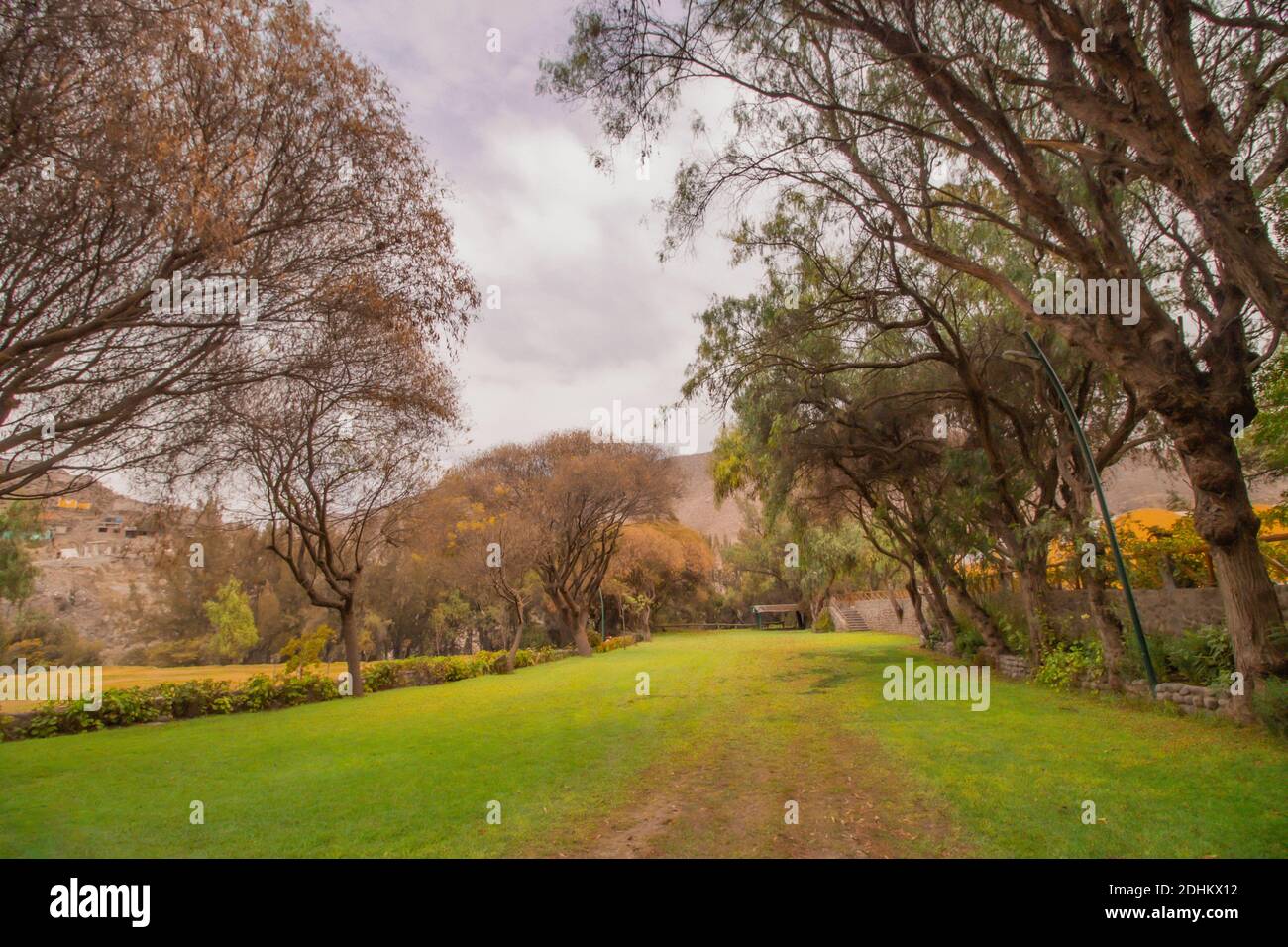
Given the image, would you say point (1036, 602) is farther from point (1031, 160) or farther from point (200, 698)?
point (200, 698)

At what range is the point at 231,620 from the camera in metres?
40.4

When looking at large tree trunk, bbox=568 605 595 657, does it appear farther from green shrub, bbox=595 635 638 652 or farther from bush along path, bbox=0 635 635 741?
bush along path, bbox=0 635 635 741

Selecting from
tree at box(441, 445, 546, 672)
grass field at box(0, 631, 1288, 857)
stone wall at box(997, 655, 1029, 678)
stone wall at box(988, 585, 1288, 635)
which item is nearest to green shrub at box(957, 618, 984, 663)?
stone wall at box(997, 655, 1029, 678)

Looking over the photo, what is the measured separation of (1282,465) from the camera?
1402 centimetres

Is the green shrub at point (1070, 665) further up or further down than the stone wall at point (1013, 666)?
further up

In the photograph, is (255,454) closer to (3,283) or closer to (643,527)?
(3,283)

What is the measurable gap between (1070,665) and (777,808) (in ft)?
33.8

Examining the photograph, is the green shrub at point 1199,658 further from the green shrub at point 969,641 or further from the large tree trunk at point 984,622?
the green shrub at point 969,641

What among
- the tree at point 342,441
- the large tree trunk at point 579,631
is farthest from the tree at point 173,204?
the large tree trunk at point 579,631

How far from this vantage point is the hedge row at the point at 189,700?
480 inches

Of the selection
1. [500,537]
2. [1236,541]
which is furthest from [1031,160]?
[500,537]

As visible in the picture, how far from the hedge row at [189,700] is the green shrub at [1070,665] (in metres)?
17.1

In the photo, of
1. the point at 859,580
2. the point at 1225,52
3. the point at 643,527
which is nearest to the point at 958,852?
the point at 1225,52
